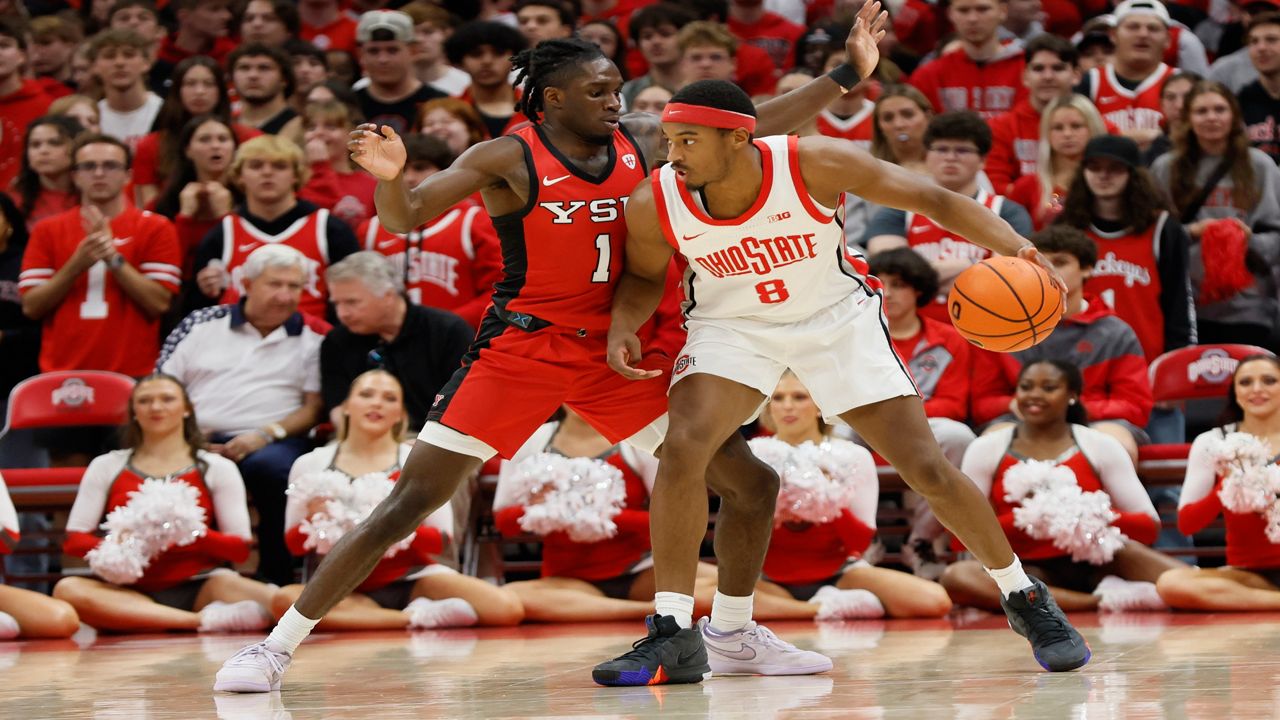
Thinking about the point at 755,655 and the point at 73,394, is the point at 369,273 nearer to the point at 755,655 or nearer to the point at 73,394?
the point at 73,394

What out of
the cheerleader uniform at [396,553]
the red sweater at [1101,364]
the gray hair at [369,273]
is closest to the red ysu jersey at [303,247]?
the gray hair at [369,273]

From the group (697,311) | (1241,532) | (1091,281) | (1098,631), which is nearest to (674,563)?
(697,311)

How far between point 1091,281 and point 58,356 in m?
5.40

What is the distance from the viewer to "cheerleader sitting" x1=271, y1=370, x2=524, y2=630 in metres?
7.23

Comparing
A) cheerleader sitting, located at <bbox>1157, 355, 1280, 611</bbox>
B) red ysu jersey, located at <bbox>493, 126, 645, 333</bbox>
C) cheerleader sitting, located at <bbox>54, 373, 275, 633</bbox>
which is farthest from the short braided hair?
cheerleader sitting, located at <bbox>1157, 355, 1280, 611</bbox>

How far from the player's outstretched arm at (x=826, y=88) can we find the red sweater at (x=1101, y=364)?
261 centimetres

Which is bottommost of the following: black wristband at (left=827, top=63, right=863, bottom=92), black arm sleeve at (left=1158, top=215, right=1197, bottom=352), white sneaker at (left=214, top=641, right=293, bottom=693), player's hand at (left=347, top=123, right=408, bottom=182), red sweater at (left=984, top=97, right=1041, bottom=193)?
white sneaker at (left=214, top=641, right=293, bottom=693)

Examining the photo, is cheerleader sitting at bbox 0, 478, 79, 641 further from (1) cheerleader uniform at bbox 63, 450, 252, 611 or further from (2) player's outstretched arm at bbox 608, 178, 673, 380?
(2) player's outstretched arm at bbox 608, 178, 673, 380

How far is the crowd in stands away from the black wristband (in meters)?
1.67

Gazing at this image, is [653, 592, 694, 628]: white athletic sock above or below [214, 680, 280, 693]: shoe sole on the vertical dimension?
above

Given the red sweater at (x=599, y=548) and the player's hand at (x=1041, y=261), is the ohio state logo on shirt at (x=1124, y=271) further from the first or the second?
the player's hand at (x=1041, y=261)

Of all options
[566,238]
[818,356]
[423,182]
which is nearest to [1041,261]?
[818,356]

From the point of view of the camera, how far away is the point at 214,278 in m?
8.76

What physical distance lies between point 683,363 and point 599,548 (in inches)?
101
